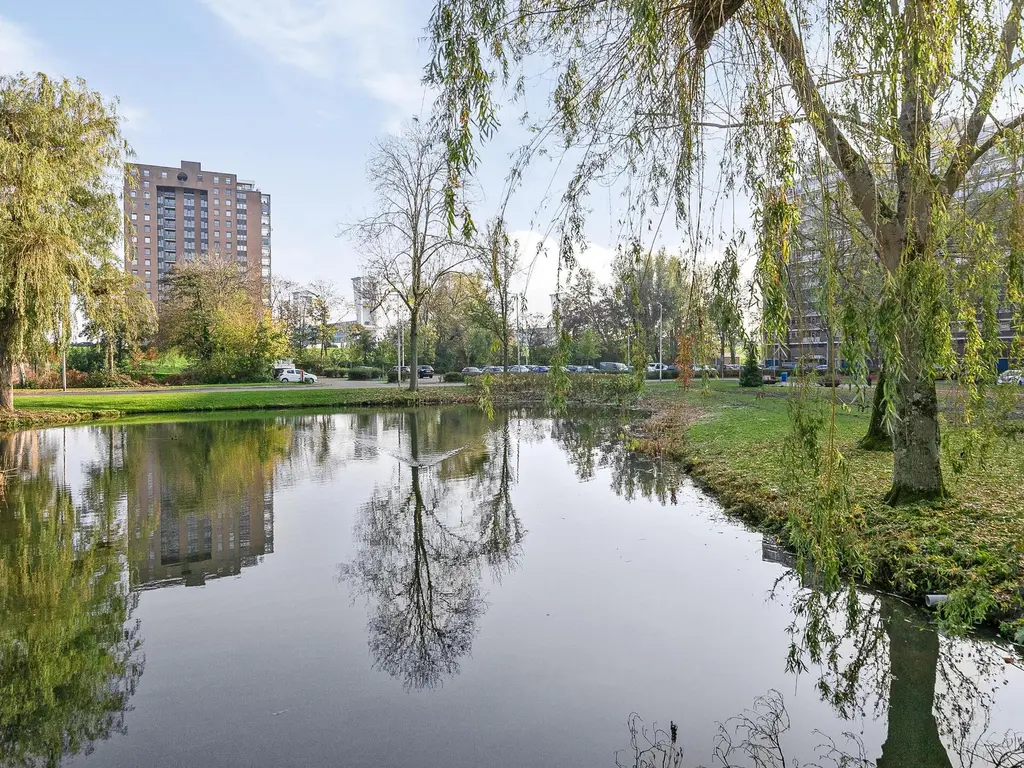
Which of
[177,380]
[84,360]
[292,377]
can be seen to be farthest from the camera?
[292,377]

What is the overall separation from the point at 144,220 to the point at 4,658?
102791 millimetres

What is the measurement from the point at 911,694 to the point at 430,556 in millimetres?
4931

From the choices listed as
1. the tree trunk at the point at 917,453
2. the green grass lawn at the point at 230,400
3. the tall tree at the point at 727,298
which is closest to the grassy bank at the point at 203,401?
the green grass lawn at the point at 230,400

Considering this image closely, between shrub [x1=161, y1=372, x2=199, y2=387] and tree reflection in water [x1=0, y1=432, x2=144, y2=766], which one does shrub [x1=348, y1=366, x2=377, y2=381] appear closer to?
shrub [x1=161, y1=372, x2=199, y2=387]

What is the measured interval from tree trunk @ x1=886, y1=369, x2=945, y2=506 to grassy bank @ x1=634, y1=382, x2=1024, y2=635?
18 cm

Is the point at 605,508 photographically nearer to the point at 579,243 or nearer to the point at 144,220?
the point at 579,243

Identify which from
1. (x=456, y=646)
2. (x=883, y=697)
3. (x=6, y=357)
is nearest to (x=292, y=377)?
(x=6, y=357)

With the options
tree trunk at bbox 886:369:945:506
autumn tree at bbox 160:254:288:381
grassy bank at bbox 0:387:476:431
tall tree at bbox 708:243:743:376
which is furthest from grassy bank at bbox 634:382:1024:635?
autumn tree at bbox 160:254:288:381

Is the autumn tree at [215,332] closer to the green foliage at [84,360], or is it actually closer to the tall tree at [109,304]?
the green foliage at [84,360]

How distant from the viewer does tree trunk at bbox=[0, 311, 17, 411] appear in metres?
18.7

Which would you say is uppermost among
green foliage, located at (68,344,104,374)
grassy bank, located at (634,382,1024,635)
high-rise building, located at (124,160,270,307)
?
high-rise building, located at (124,160,270,307)

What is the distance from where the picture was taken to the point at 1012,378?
5.19 meters

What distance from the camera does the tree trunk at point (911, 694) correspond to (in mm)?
3746

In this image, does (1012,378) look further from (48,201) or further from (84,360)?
(84,360)
